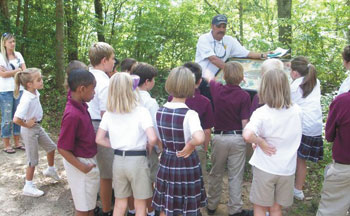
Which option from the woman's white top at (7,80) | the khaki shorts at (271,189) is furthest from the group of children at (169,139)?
the woman's white top at (7,80)

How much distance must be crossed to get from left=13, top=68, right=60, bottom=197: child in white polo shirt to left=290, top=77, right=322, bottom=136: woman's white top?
11.0ft

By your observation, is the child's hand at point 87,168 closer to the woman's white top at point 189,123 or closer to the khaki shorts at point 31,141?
the woman's white top at point 189,123

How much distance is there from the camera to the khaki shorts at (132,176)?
10.2ft

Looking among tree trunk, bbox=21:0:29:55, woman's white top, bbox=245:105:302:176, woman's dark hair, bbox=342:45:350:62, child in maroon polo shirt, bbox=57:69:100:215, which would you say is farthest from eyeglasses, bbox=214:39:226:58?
tree trunk, bbox=21:0:29:55

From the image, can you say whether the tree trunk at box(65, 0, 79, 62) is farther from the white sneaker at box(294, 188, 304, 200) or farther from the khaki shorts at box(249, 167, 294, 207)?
the khaki shorts at box(249, 167, 294, 207)

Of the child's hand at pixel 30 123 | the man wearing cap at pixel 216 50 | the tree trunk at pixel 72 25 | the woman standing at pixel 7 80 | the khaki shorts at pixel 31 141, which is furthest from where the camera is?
the tree trunk at pixel 72 25

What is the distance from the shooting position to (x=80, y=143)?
316cm

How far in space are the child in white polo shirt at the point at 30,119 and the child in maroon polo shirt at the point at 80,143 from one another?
4.22 feet

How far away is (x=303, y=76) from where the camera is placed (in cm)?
400

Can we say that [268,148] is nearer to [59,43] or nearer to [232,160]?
[232,160]

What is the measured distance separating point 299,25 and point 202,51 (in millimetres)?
2657

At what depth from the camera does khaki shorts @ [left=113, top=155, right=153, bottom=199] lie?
3.10 m

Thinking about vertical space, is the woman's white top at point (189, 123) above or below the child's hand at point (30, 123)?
above

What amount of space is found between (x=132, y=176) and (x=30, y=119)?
1960 millimetres
